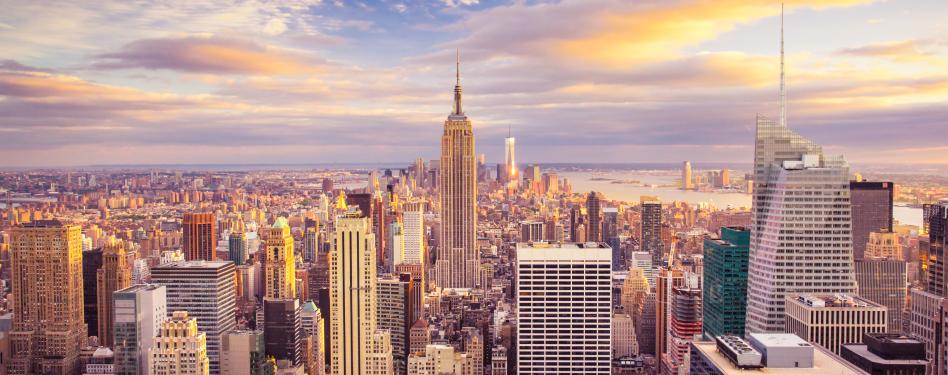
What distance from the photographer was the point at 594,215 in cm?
3694

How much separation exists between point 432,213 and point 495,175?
23.5 ft

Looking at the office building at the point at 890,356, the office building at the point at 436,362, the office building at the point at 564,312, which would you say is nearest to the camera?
the office building at the point at 890,356

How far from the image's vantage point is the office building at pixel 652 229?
33125 millimetres

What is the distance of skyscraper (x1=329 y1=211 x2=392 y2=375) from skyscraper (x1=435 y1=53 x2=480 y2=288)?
75.8ft

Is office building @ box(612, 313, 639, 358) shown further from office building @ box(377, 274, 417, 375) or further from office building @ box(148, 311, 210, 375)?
office building @ box(148, 311, 210, 375)

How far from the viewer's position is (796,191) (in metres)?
19.2

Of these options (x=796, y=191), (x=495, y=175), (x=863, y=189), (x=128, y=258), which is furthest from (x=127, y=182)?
(x=495, y=175)

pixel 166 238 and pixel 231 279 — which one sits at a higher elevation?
pixel 166 238

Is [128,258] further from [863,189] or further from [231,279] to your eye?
[863,189]

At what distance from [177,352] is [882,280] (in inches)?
713

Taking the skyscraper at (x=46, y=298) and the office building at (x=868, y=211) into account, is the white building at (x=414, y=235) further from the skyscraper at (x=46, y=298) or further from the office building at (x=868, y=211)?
the office building at (x=868, y=211)

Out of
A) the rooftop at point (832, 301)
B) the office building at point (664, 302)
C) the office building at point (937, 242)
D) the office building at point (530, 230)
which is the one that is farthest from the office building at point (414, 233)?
the office building at point (937, 242)

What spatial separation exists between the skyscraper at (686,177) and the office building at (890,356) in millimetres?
13363

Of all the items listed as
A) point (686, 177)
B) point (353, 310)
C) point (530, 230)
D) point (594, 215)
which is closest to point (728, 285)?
point (686, 177)
